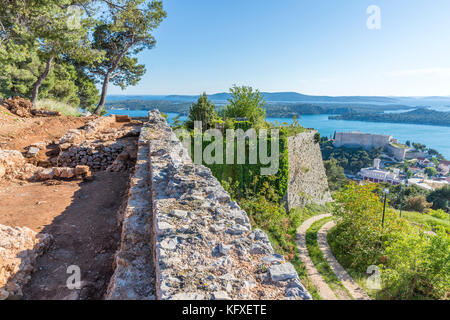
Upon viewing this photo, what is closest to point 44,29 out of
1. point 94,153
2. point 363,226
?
point 94,153

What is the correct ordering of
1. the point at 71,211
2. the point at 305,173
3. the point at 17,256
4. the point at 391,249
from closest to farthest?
the point at 17,256 → the point at 71,211 → the point at 391,249 → the point at 305,173

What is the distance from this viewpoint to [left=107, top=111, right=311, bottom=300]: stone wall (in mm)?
1596

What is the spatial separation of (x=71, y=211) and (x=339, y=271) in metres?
8.48

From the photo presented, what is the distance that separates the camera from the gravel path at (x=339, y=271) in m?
7.15

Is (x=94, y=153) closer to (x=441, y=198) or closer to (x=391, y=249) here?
(x=391, y=249)

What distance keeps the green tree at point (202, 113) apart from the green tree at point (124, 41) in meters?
4.72

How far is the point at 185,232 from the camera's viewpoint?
2145 millimetres

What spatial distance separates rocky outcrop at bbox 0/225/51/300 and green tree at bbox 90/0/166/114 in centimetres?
1094

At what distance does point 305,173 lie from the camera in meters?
14.0

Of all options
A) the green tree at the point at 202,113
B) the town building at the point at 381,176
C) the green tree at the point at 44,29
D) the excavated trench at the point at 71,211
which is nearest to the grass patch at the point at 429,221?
the green tree at the point at 202,113

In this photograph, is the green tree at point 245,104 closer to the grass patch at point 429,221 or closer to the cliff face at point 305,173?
the cliff face at point 305,173

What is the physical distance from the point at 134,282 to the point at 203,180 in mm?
1665

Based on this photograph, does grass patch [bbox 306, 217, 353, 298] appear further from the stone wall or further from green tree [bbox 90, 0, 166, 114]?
green tree [bbox 90, 0, 166, 114]

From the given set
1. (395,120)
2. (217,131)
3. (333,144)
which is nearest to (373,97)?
(395,120)
